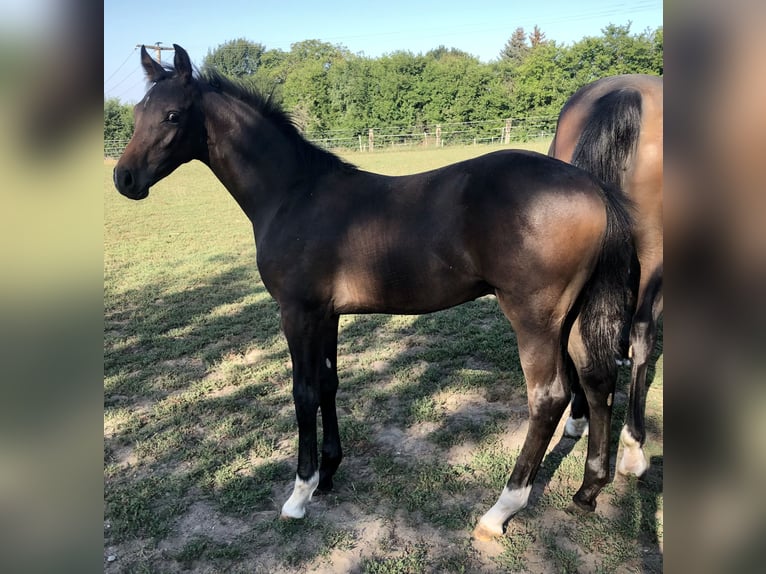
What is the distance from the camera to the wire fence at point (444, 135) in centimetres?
2834

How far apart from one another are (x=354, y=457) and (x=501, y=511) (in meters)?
0.99

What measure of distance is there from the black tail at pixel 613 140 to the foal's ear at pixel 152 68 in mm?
2292

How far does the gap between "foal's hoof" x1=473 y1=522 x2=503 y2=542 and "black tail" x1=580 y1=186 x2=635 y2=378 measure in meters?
0.89

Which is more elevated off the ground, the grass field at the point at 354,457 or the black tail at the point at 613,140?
the black tail at the point at 613,140

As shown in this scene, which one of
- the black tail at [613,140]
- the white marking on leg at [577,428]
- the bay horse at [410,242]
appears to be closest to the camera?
the bay horse at [410,242]

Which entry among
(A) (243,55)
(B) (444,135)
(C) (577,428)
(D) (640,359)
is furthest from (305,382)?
(A) (243,55)

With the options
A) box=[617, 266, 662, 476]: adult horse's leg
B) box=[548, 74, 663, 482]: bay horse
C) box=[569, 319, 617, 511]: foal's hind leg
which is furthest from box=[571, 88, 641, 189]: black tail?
box=[569, 319, 617, 511]: foal's hind leg

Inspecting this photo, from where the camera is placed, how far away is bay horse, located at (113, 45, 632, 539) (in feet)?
7.48

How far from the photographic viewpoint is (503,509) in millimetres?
2520

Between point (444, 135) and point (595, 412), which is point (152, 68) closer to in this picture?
point (595, 412)

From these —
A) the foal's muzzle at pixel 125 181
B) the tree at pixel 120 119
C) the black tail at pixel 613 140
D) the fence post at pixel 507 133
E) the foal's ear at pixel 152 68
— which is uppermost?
the fence post at pixel 507 133

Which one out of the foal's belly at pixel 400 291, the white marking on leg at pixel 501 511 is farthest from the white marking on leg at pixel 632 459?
the foal's belly at pixel 400 291
